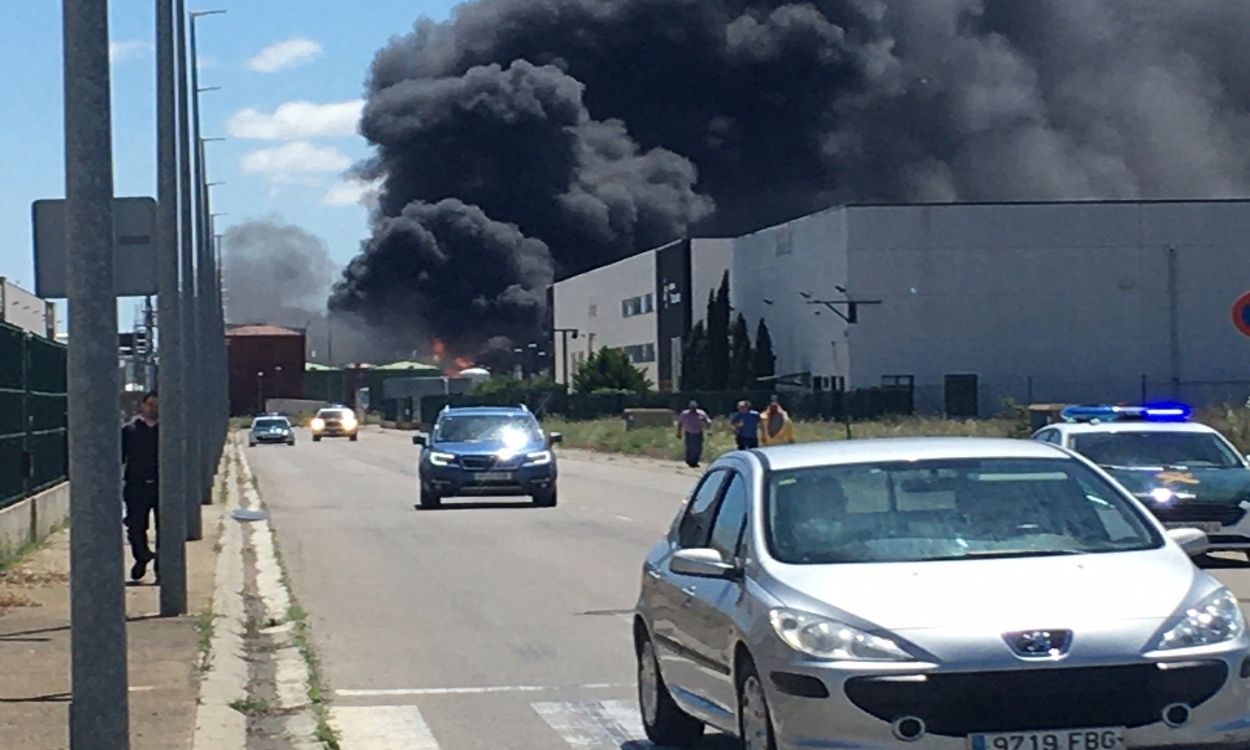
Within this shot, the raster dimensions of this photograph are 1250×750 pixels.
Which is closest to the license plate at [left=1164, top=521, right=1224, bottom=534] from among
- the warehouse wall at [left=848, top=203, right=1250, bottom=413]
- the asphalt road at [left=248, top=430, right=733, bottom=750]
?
the asphalt road at [left=248, top=430, right=733, bottom=750]

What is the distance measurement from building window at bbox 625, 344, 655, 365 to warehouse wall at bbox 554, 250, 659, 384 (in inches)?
7.5

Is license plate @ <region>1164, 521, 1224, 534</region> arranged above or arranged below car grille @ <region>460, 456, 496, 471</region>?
below

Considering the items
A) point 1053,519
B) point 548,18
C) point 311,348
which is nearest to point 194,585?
point 1053,519

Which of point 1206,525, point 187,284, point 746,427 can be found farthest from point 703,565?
point 746,427

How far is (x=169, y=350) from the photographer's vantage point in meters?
17.3

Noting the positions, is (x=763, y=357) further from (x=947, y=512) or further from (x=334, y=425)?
(x=947, y=512)

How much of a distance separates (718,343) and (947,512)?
2903 inches

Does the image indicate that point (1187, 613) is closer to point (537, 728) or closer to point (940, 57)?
point (537, 728)

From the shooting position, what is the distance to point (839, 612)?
7.10 m

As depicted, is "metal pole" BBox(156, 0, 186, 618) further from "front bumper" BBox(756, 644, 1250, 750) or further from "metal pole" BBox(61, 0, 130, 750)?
"front bumper" BBox(756, 644, 1250, 750)

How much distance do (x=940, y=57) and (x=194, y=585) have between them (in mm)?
129944

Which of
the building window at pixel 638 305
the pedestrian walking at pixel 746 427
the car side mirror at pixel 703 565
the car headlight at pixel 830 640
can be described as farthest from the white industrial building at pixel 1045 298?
the car headlight at pixel 830 640

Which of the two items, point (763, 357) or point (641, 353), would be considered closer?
point (763, 357)

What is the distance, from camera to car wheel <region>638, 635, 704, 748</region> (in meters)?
8.98
